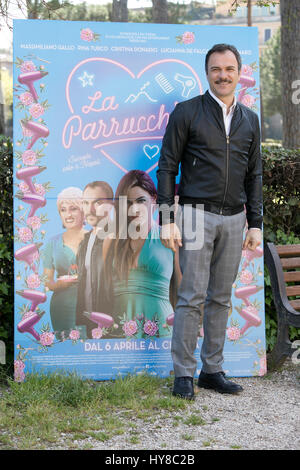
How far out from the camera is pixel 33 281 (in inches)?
154

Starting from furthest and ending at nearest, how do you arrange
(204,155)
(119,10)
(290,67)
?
(119,10) < (290,67) < (204,155)

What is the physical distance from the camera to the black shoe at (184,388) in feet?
11.9

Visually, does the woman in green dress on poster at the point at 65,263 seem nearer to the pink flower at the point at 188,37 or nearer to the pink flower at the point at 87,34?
the pink flower at the point at 87,34

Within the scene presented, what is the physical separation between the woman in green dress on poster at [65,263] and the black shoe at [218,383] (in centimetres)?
93

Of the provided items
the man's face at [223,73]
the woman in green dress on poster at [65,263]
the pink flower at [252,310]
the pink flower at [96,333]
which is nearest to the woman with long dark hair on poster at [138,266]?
the pink flower at [96,333]

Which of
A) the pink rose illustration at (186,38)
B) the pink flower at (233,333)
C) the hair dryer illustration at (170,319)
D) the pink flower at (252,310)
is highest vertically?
the pink rose illustration at (186,38)

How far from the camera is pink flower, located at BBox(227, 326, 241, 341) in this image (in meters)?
4.11

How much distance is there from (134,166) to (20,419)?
1.74 meters

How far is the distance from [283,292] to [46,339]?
1.64 metres

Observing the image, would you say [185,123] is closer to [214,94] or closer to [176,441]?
[214,94]

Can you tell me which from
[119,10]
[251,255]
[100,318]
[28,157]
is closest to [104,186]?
[28,157]

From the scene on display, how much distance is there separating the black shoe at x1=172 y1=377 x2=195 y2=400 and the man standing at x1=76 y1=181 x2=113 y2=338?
2.26ft

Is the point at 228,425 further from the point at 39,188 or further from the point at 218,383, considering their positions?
the point at 39,188

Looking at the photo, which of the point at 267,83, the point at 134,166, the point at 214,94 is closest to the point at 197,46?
the point at 214,94
